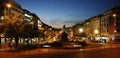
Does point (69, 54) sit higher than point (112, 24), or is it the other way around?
point (112, 24)

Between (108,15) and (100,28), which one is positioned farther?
(100,28)

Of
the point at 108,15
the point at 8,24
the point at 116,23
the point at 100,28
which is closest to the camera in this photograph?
the point at 8,24

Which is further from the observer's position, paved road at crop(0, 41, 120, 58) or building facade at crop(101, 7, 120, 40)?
building facade at crop(101, 7, 120, 40)

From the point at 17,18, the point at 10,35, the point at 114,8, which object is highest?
the point at 114,8

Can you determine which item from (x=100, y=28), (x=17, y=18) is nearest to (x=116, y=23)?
(x=100, y=28)

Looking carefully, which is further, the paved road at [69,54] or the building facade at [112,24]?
the building facade at [112,24]

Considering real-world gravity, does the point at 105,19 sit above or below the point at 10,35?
above

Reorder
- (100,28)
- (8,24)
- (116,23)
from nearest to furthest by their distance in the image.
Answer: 1. (8,24)
2. (116,23)
3. (100,28)

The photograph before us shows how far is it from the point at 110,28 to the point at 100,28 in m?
22.7

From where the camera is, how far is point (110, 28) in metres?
142

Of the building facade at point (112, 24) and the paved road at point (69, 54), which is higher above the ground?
the building facade at point (112, 24)

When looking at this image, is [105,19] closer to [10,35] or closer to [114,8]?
[114,8]

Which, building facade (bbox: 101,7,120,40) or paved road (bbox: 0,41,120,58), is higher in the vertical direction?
building facade (bbox: 101,7,120,40)

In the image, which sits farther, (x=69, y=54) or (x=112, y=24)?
(x=112, y=24)
